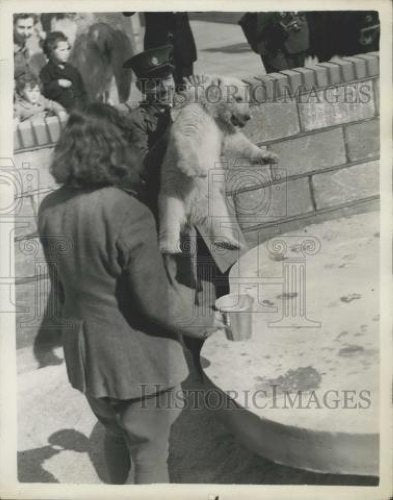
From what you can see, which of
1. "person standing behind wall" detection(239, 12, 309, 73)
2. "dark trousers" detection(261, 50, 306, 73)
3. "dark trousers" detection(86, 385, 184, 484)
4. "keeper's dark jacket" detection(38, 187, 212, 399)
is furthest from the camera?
"dark trousers" detection(261, 50, 306, 73)

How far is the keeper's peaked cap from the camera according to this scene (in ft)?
10.3

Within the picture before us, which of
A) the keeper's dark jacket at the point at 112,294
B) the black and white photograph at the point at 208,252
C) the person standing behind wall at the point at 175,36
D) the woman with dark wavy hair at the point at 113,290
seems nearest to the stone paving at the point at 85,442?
the black and white photograph at the point at 208,252

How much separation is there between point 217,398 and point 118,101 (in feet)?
4.67

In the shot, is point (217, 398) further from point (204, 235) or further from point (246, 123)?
point (246, 123)

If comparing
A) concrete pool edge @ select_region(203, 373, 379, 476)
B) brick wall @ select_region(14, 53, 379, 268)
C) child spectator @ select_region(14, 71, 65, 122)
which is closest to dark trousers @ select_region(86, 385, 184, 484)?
concrete pool edge @ select_region(203, 373, 379, 476)

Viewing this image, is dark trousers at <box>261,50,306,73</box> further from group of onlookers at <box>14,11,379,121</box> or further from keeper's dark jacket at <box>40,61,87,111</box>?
keeper's dark jacket at <box>40,61,87,111</box>

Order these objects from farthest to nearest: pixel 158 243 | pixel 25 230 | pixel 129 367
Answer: pixel 25 230, pixel 158 243, pixel 129 367

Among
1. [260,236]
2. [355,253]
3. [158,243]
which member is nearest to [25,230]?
[158,243]

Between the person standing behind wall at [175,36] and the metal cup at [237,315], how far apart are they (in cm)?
104

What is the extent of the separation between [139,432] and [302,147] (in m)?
1.56

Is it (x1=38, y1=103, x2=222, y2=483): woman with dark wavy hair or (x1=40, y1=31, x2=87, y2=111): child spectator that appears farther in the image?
(x1=40, y1=31, x2=87, y2=111): child spectator

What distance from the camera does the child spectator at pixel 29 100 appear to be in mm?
3188

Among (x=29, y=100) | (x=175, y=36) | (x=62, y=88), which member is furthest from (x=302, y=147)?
(x=29, y=100)

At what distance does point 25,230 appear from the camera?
3.29 m
